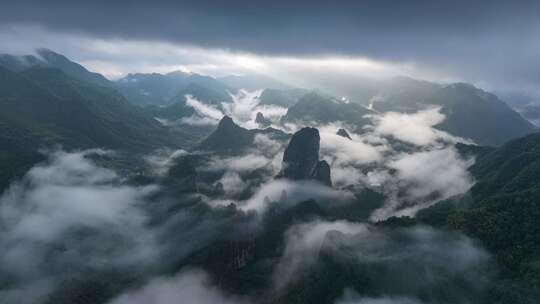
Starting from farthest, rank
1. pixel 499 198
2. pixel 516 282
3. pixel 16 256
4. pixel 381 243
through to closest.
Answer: pixel 16 256, pixel 499 198, pixel 381 243, pixel 516 282

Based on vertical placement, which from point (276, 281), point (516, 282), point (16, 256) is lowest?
point (16, 256)

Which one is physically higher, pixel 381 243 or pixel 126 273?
pixel 381 243

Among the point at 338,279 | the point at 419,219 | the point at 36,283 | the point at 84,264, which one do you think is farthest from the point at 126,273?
the point at 419,219

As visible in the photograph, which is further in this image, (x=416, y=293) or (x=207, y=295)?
(x=207, y=295)

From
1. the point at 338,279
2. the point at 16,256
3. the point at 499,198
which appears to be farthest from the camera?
the point at 16,256

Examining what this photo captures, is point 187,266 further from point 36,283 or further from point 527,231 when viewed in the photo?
point 527,231

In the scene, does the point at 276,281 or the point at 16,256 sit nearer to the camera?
the point at 276,281

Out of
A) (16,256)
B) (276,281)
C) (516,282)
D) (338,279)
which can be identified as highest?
(516,282)

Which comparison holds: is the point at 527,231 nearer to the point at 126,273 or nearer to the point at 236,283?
→ the point at 236,283

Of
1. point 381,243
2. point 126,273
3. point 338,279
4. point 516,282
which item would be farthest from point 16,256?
point 516,282
